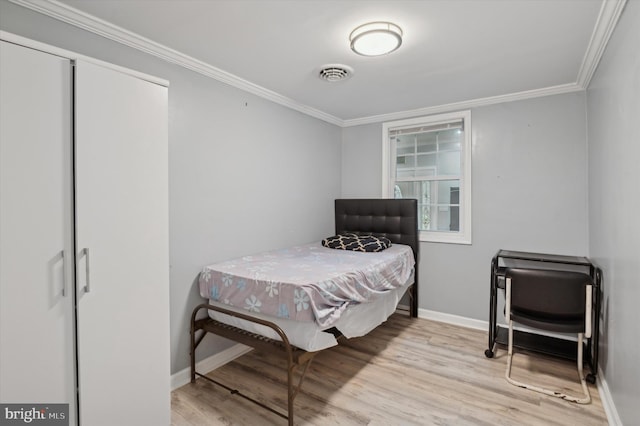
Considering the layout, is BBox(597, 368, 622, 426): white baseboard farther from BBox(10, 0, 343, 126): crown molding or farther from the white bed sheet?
BBox(10, 0, 343, 126): crown molding

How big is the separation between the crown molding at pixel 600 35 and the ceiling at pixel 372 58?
26 millimetres

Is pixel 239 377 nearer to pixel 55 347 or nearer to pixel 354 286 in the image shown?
pixel 354 286

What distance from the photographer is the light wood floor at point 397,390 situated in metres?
2.08

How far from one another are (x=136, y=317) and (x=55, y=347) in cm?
35

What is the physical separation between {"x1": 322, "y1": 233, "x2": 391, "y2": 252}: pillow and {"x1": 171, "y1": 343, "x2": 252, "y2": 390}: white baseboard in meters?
1.38

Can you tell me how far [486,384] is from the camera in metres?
2.48

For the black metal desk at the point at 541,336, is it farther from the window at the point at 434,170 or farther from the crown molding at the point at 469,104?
the crown molding at the point at 469,104

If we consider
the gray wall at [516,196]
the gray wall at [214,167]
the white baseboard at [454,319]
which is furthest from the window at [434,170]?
the gray wall at [214,167]

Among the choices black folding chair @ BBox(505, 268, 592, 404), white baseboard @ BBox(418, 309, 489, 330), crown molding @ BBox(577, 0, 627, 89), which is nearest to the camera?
crown molding @ BBox(577, 0, 627, 89)

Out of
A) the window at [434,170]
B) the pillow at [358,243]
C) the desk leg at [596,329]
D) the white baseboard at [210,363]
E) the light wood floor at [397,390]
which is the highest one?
the window at [434,170]

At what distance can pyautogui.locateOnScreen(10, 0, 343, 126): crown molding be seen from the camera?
1.81 meters

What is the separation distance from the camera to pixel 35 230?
142cm

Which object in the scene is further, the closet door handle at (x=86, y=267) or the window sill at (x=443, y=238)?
the window sill at (x=443, y=238)

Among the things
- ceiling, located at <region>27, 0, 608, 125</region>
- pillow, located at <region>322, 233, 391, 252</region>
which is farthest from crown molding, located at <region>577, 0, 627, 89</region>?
pillow, located at <region>322, 233, 391, 252</region>
